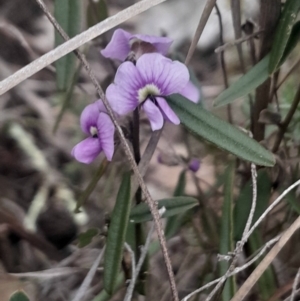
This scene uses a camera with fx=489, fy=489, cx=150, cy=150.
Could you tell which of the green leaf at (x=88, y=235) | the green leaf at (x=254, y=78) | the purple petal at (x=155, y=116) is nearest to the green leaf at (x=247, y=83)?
the green leaf at (x=254, y=78)

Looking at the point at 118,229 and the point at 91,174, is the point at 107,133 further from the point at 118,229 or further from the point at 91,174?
the point at 91,174

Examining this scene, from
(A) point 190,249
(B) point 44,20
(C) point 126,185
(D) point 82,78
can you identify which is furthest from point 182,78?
(B) point 44,20

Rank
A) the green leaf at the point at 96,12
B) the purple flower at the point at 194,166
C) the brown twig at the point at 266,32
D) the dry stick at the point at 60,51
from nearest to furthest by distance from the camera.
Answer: the dry stick at the point at 60,51, the brown twig at the point at 266,32, the green leaf at the point at 96,12, the purple flower at the point at 194,166

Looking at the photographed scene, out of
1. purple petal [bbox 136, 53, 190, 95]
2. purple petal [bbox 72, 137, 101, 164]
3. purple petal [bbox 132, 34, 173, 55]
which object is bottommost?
purple petal [bbox 72, 137, 101, 164]

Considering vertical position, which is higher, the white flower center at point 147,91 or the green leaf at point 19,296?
the white flower center at point 147,91

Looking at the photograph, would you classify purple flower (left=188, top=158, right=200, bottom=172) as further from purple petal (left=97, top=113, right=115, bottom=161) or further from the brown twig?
purple petal (left=97, top=113, right=115, bottom=161)

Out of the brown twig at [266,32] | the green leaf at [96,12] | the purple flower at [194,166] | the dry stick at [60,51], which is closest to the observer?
the dry stick at [60,51]

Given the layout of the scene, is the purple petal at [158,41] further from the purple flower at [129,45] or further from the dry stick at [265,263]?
the dry stick at [265,263]

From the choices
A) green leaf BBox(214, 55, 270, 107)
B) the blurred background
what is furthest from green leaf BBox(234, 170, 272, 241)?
green leaf BBox(214, 55, 270, 107)
